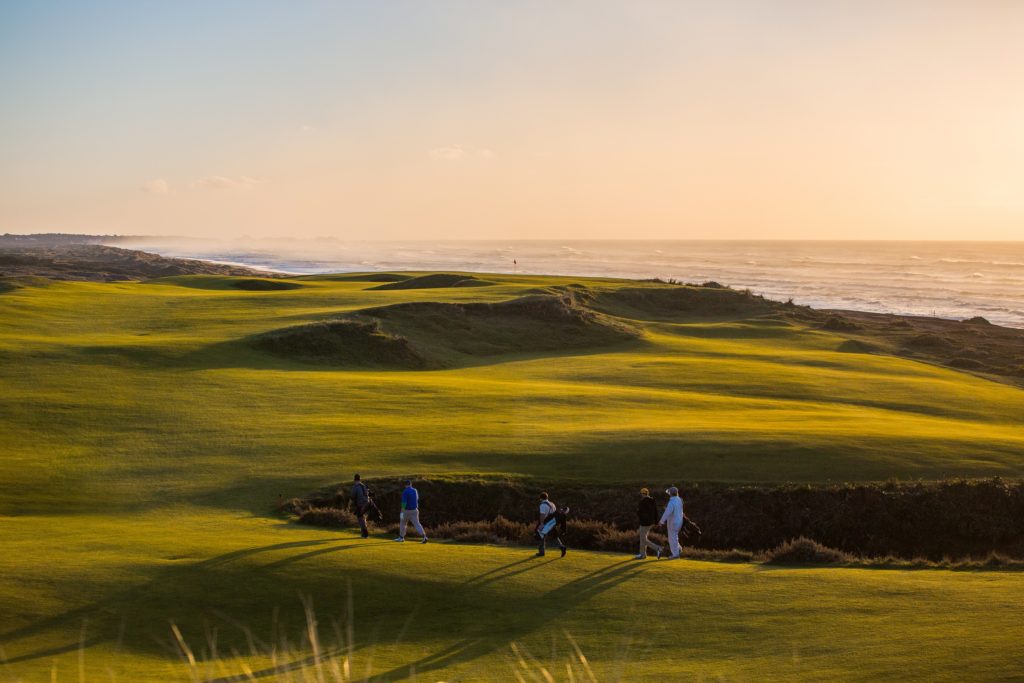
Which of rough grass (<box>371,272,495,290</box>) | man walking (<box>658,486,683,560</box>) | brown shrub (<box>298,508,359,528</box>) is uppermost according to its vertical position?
rough grass (<box>371,272,495,290</box>)

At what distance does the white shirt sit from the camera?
2247 centimetres

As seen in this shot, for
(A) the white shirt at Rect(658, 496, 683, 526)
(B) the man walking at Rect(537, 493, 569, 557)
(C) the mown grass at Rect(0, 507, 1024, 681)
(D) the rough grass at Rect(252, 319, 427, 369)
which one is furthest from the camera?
(D) the rough grass at Rect(252, 319, 427, 369)

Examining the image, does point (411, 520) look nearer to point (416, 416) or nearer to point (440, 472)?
point (440, 472)

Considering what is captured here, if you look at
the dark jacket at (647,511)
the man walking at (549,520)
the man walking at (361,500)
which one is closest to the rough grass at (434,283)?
the man walking at (361,500)

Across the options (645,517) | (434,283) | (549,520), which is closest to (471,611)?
(549,520)

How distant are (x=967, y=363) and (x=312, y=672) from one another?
6630cm

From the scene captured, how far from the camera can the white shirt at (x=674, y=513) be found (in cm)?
2247

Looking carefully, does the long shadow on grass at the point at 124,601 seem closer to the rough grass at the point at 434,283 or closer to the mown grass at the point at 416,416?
the mown grass at the point at 416,416

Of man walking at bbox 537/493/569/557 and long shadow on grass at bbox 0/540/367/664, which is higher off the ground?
man walking at bbox 537/493/569/557

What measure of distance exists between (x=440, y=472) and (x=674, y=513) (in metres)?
10.1

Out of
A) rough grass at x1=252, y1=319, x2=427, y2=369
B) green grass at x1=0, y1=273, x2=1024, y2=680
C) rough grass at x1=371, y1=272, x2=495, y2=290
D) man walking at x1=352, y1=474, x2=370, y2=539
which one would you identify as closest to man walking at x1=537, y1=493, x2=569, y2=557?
green grass at x1=0, y1=273, x2=1024, y2=680

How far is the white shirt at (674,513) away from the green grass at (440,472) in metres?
1.77

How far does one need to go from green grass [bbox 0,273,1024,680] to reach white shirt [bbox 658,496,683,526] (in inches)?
69.8

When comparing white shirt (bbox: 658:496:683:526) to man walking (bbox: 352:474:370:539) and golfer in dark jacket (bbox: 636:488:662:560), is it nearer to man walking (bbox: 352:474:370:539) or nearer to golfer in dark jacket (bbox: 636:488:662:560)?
golfer in dark jacket (bbox: 636:488:662:560)
